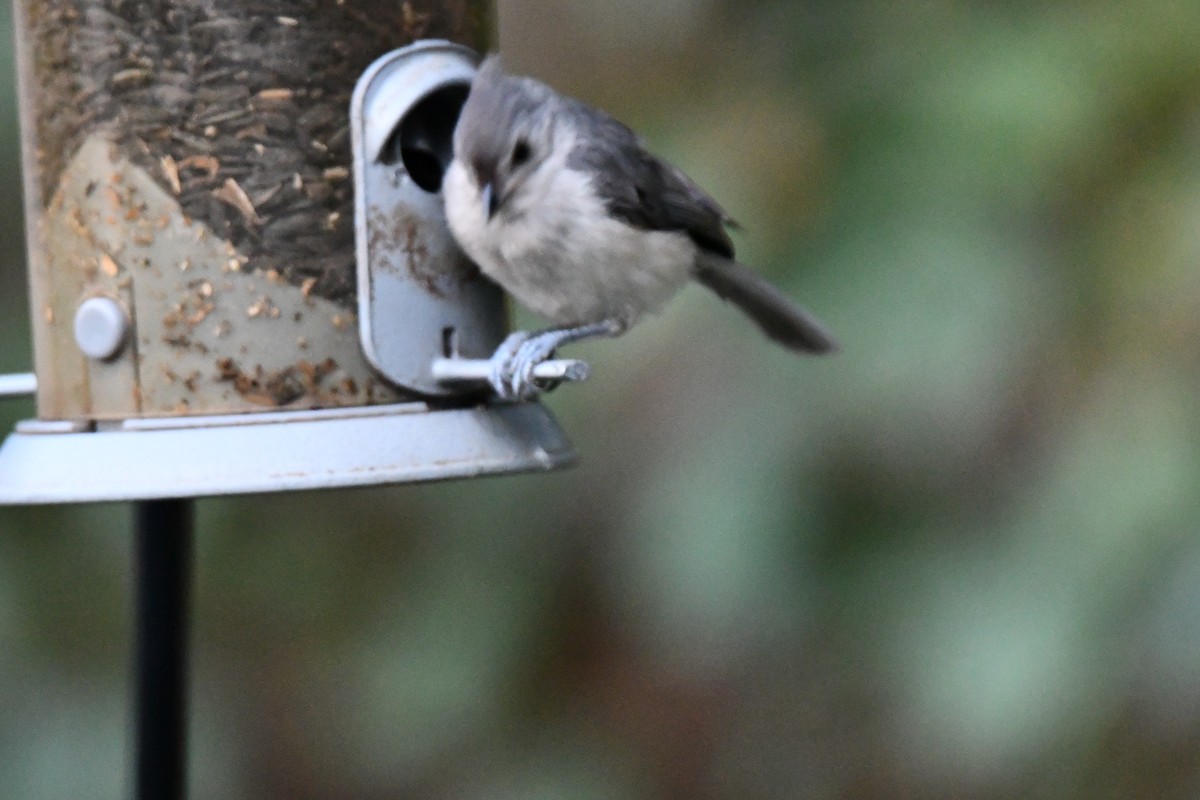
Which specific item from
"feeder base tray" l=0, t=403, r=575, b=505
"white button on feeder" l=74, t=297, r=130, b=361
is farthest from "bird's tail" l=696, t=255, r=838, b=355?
"white button on feeder" l=74, t=297, r=130, b=361

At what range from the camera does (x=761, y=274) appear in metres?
2.56

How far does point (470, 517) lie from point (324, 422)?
1.03 meters

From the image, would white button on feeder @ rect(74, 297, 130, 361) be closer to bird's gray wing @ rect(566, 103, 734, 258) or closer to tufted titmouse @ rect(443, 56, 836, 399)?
tufted titmouse @ rect(443, 56, 836, 399)

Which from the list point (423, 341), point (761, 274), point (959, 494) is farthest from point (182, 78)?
point (959, 494)

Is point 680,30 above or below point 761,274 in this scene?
above

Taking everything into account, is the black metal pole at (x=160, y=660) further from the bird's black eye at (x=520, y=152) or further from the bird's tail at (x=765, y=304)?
the bird's tail at (x=765, y=304)

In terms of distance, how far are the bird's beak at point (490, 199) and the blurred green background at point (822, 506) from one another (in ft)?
1.59

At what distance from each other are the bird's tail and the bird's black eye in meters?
0.44

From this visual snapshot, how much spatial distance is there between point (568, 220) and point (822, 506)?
2.13 feet

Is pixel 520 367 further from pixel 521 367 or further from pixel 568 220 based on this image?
pixel 568 220

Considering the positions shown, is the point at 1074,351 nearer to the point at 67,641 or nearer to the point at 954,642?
the point at 954,642

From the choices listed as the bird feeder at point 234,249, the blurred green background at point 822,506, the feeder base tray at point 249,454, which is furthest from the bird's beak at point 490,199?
the blurred green background at point 822,506

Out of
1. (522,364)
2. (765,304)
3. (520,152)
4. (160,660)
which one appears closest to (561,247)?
(520,152)

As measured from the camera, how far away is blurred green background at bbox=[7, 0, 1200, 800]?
233cm
